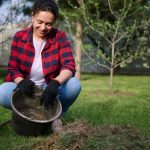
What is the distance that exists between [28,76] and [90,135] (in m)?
1.49

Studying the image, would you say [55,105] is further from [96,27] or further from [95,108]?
[96,27]

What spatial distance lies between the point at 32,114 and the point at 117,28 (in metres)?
4.84

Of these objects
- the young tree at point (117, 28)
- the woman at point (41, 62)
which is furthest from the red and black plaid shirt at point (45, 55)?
the young tree at point (117, 28)

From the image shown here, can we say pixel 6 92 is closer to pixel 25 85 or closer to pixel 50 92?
pixel 25 85

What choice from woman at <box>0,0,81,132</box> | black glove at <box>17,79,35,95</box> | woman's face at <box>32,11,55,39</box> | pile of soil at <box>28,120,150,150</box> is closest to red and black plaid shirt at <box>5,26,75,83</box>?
woman at <box>0,0,81,132</box>

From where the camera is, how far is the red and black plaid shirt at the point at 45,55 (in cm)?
434

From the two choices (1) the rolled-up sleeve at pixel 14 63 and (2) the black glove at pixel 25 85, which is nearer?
(2) the black glove at pixel 25 85

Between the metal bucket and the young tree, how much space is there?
4592 mm

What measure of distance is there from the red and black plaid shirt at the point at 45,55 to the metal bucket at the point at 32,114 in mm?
226

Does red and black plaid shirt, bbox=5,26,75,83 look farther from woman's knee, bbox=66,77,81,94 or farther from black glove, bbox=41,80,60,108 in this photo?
black glove, bbox=41,80,60,108

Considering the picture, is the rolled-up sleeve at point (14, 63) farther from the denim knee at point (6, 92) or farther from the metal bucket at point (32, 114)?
the metal bucket at point (32, 114)

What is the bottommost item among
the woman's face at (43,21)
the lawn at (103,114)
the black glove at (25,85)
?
the lawn at (103,114)

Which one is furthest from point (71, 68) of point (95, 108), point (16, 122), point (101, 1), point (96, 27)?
point (101, 1)

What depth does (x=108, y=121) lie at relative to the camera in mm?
4977
